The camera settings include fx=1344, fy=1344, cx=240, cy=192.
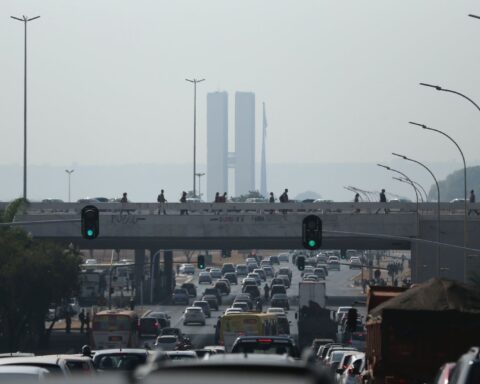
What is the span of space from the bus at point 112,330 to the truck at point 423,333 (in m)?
30.0

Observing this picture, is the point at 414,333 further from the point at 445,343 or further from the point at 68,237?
the point at 68,237

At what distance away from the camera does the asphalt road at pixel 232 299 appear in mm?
72188

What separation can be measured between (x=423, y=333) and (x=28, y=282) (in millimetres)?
42056

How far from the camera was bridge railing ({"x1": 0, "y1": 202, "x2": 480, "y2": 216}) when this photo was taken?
69750mm

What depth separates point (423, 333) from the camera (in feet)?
79.5

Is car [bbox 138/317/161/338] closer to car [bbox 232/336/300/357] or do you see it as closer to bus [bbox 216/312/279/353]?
bus [bbox 216/312/279/353]

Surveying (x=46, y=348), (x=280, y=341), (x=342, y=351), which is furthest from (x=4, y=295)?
(x=280, y=341)

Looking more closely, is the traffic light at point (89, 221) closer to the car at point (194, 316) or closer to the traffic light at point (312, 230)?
the traffic light at point (312, 230)

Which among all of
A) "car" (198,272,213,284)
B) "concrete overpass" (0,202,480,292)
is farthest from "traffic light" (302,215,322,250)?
"car" (198,272,213,284)

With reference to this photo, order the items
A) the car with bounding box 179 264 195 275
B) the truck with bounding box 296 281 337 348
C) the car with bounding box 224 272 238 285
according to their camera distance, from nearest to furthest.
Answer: the truck with bounding box 296 281 337 348, the car with bounding box 224 272 238 285, the car with bounding box 179 264 195 275

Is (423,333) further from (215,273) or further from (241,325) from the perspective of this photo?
(215,273)

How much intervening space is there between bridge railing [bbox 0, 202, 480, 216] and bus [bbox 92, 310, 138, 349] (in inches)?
619

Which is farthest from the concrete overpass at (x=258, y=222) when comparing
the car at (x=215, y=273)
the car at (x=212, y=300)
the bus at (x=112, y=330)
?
the car at (x=215, y=273)

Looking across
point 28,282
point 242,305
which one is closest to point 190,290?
point 242,305
